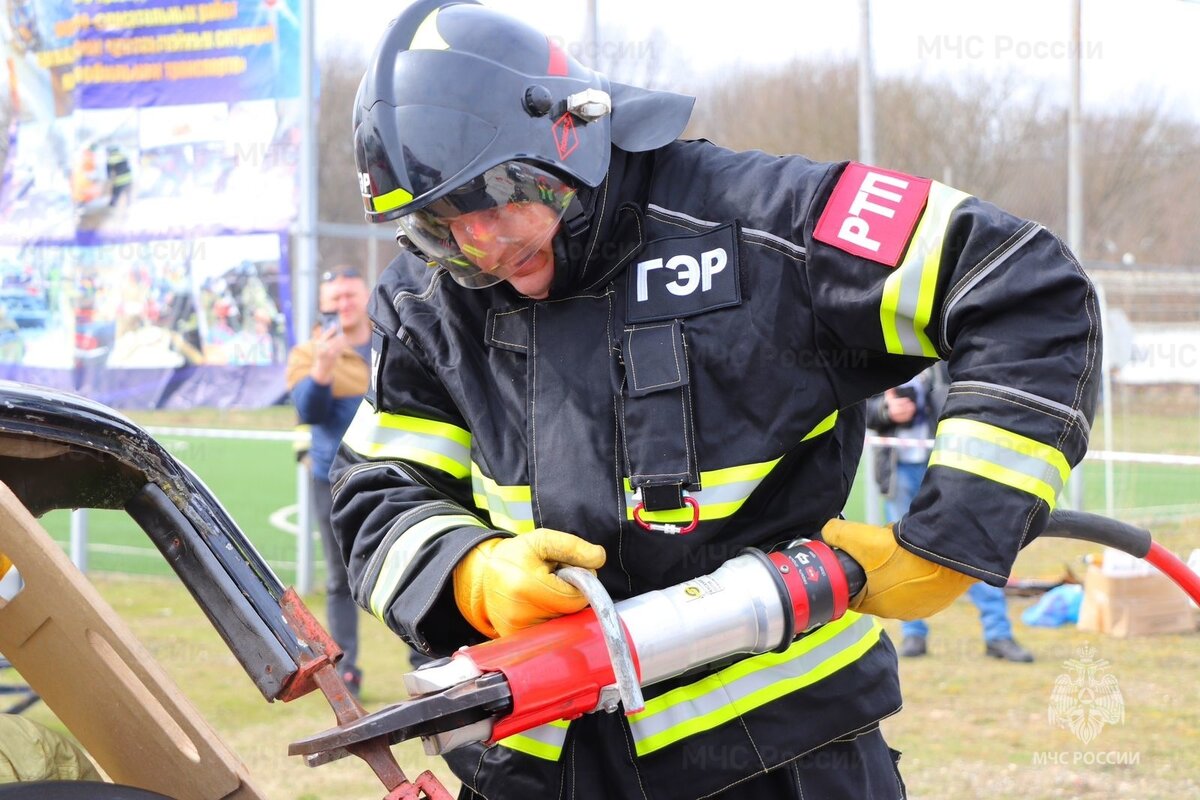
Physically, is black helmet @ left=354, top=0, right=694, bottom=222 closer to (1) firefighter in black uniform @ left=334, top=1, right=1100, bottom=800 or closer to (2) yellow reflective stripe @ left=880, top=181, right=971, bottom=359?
(1) firefighter in black uniform @ left=334, top=1, right=1100, bottom=800

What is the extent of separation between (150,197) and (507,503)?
5506mm

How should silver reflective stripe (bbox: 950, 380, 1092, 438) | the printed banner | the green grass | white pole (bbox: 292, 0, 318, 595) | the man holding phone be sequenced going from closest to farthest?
silver reflective stripe (bbox: 950, 380, 1092, 438), the green grass, the man holding phone, white pole (bbox: 292, 0, 318, 595), the printed banner

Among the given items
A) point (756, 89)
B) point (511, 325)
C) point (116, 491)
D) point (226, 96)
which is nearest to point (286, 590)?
point (116, 491)

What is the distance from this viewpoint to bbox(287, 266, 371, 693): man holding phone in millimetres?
5047

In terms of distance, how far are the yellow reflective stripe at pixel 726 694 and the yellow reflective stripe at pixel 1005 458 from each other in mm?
→ 389

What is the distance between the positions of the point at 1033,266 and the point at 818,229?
A: 28cm

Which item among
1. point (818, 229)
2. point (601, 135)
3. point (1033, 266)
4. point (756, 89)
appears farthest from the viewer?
point (756, 89)

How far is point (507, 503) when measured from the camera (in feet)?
6.02

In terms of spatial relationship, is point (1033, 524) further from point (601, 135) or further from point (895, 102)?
point (895, 102)

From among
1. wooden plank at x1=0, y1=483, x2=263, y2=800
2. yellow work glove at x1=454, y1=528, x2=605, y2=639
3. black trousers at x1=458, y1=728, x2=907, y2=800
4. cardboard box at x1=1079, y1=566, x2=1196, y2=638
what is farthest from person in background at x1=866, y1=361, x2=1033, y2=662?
wooden plank at x1=0, y1=483, x2=263, y2=800

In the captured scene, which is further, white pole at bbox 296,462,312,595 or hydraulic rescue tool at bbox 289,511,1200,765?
white pole at bbox 296,462,312,595

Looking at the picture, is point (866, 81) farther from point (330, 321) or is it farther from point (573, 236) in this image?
point (573, 236)

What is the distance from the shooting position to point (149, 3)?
6.78m

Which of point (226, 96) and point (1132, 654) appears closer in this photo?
point (1132, 654)
